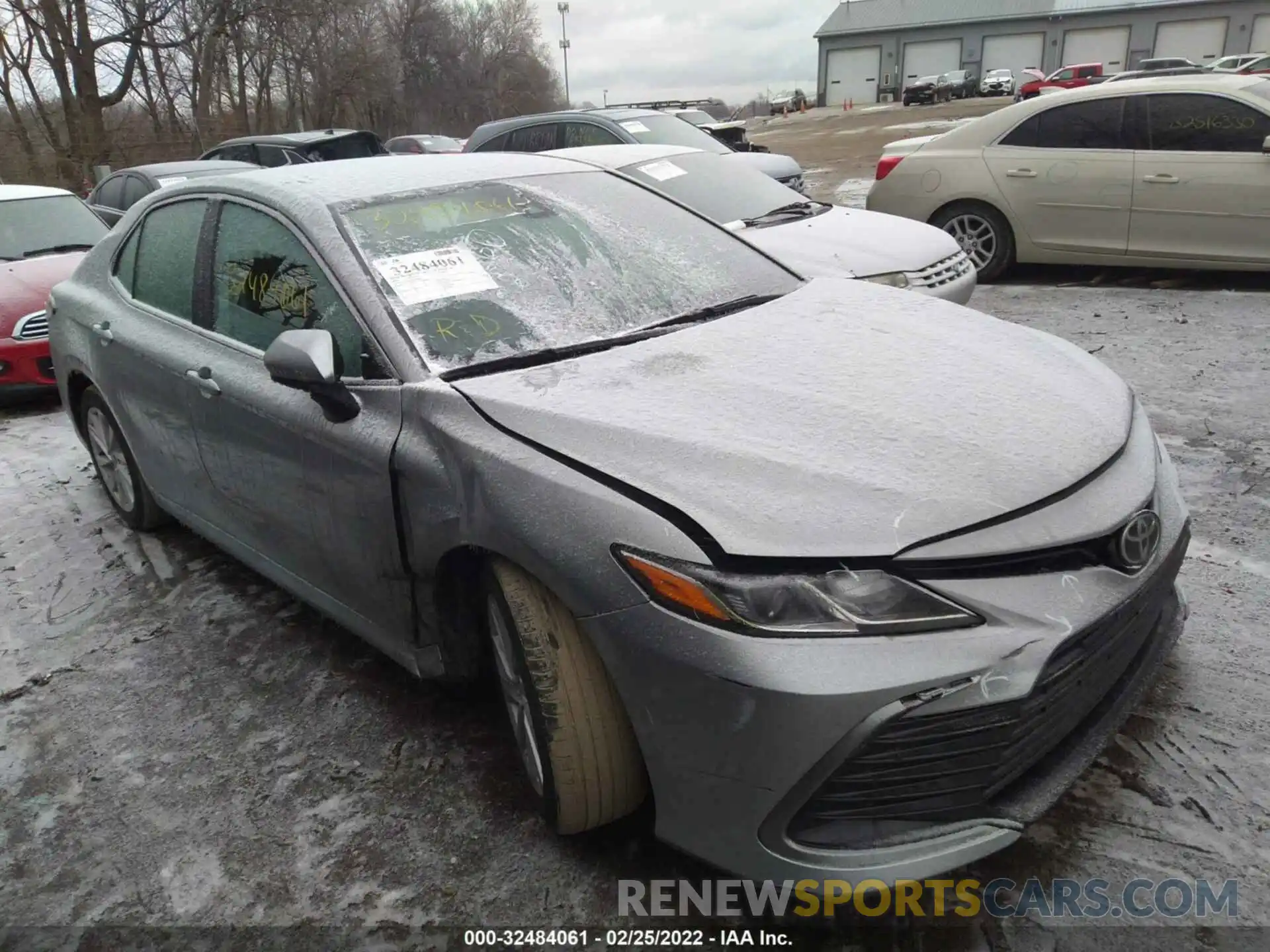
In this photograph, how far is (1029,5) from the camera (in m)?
54.2

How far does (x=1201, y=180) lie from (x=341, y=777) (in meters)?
6.76

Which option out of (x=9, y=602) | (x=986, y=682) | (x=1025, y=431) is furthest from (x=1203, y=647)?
(x=9, y=602)

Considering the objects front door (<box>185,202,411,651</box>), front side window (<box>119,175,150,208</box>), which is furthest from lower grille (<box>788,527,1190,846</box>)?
front side window (<box>119,175,150,208</box>)

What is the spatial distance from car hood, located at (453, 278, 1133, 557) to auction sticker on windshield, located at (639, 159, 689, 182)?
3.66 m

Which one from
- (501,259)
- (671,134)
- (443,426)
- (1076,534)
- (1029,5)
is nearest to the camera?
(1076,534)

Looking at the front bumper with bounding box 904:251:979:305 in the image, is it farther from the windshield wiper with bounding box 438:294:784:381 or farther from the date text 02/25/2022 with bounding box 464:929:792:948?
the date text 02/25/2022 with bounding box 464:929:792:948

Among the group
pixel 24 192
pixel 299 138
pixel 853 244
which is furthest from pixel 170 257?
pixel 299 138

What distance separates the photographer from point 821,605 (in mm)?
1737

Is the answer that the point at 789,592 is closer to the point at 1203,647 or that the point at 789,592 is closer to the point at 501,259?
the point at 501,259

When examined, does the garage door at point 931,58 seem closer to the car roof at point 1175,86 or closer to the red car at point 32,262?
the car roof at point 1175,86

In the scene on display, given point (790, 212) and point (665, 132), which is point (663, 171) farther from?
point (665, 132)

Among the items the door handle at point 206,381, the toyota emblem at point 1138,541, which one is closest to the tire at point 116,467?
the door handle at point 206,381

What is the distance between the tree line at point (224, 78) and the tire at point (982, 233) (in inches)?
897

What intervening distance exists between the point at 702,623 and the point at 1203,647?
1.85 metres
